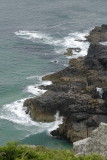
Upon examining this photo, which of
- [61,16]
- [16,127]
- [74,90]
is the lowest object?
[16,127]

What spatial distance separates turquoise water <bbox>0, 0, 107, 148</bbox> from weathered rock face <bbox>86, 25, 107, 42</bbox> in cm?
279

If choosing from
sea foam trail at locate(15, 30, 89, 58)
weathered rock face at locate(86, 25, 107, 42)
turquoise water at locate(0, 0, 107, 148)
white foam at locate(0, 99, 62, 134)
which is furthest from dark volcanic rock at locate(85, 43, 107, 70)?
white foam at locate(0, 99, 62, 134)

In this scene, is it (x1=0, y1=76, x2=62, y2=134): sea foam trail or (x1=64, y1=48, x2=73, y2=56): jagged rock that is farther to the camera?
(x1=64, y1=48, x2=73, y2=56): jagged rock

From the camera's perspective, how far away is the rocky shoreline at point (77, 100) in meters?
59.2

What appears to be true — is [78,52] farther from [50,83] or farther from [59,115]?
[59,115]

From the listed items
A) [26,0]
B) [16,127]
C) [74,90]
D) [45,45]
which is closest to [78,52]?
[45,45]

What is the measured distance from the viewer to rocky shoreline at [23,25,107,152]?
194 ft

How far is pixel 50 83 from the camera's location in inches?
2963

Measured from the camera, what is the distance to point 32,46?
3839 inches

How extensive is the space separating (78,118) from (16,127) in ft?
31.2

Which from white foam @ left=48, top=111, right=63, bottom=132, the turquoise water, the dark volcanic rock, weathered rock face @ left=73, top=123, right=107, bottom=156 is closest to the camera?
weathered rock face @ left=73, top=123, right=107, bottom=156

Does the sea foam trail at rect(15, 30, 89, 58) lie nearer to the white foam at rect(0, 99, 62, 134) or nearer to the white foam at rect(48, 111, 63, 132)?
the white foam at rect(0, 99, 62, 134)

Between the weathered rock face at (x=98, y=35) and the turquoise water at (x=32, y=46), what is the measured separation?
2.79 meters

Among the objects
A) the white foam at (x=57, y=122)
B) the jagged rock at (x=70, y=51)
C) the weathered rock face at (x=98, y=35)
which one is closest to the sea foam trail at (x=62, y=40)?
the jagged rock at (x=70, y=51)
